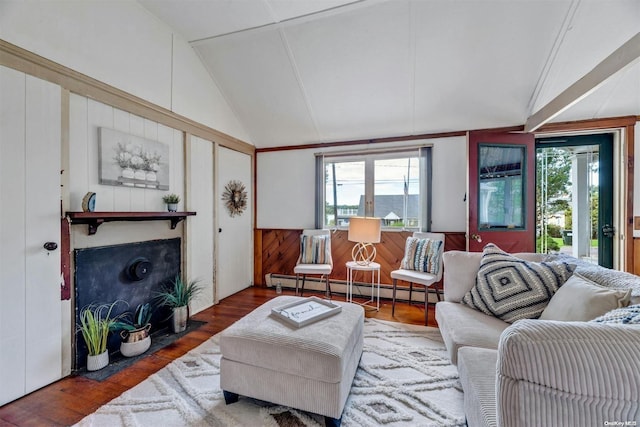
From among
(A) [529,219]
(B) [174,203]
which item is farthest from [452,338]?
(B) [174,203]

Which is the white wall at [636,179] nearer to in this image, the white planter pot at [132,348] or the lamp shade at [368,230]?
the lamp shade at [368,230]

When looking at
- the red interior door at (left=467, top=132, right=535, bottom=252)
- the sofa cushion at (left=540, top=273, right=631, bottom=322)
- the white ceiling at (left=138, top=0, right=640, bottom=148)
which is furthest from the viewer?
the red interior door at (left=467, top=132, right=535, bottom=252)

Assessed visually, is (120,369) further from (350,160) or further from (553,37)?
(553,37)

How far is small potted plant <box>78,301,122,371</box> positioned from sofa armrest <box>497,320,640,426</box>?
256 cm

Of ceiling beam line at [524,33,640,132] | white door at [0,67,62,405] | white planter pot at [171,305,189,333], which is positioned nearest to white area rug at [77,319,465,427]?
white planter pot at [171,305,189,333]

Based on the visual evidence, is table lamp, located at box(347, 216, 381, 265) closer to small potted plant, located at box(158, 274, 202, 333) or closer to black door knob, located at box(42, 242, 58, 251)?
small potted plant, located at box(158, 274, 202, 333)

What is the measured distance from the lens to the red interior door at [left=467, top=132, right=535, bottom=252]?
3.19m

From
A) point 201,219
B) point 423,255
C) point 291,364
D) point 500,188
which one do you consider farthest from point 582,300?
point 201,219

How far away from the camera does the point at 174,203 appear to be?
2740 mm

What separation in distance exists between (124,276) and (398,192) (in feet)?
10.8

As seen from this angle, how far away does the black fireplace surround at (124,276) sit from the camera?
2.04 m

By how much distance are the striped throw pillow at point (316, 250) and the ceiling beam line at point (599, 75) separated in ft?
9.04

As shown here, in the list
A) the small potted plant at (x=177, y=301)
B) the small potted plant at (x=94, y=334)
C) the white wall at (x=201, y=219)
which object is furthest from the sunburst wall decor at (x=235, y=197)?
the small potted plant at (x=94, y=334)

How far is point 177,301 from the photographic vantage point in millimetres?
2684
